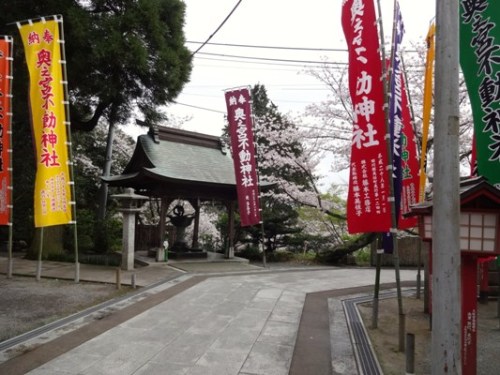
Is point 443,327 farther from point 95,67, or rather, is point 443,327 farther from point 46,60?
point 95,67

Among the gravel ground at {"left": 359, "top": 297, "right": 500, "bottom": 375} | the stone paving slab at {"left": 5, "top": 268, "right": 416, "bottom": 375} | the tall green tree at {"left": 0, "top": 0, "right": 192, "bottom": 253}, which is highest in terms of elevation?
the tall green tree at {"left": 0, "top": 0, "right": 192, "bottom": 253}

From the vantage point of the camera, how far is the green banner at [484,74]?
201 inches

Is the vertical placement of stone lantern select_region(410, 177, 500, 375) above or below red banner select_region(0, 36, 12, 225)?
below

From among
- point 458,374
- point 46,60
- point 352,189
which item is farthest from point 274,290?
point 46,60

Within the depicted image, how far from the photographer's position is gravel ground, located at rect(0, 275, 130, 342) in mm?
6446

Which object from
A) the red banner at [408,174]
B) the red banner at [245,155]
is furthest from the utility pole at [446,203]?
the red banner at [245,155]

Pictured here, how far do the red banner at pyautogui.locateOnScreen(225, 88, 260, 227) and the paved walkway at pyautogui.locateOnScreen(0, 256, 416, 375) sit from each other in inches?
150

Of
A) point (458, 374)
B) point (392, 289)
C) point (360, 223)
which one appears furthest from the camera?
point (392, 289)

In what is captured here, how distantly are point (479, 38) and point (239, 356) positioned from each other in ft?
18.3

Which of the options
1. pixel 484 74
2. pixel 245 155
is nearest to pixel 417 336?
pixel 484 74

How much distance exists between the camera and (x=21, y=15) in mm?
12109

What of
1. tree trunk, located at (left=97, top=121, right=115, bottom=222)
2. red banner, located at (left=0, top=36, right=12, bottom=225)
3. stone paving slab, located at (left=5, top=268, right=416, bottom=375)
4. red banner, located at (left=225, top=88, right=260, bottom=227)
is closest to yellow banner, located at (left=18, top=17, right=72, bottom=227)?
red banner, located at (left=0, top=36, right=12, bottom=225)

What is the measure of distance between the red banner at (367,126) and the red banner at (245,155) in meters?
6.97

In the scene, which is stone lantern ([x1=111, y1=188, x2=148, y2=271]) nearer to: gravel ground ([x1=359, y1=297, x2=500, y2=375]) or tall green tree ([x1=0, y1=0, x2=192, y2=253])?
tall green tree ([x1=0, y1=0, x2=192, y2=253])
